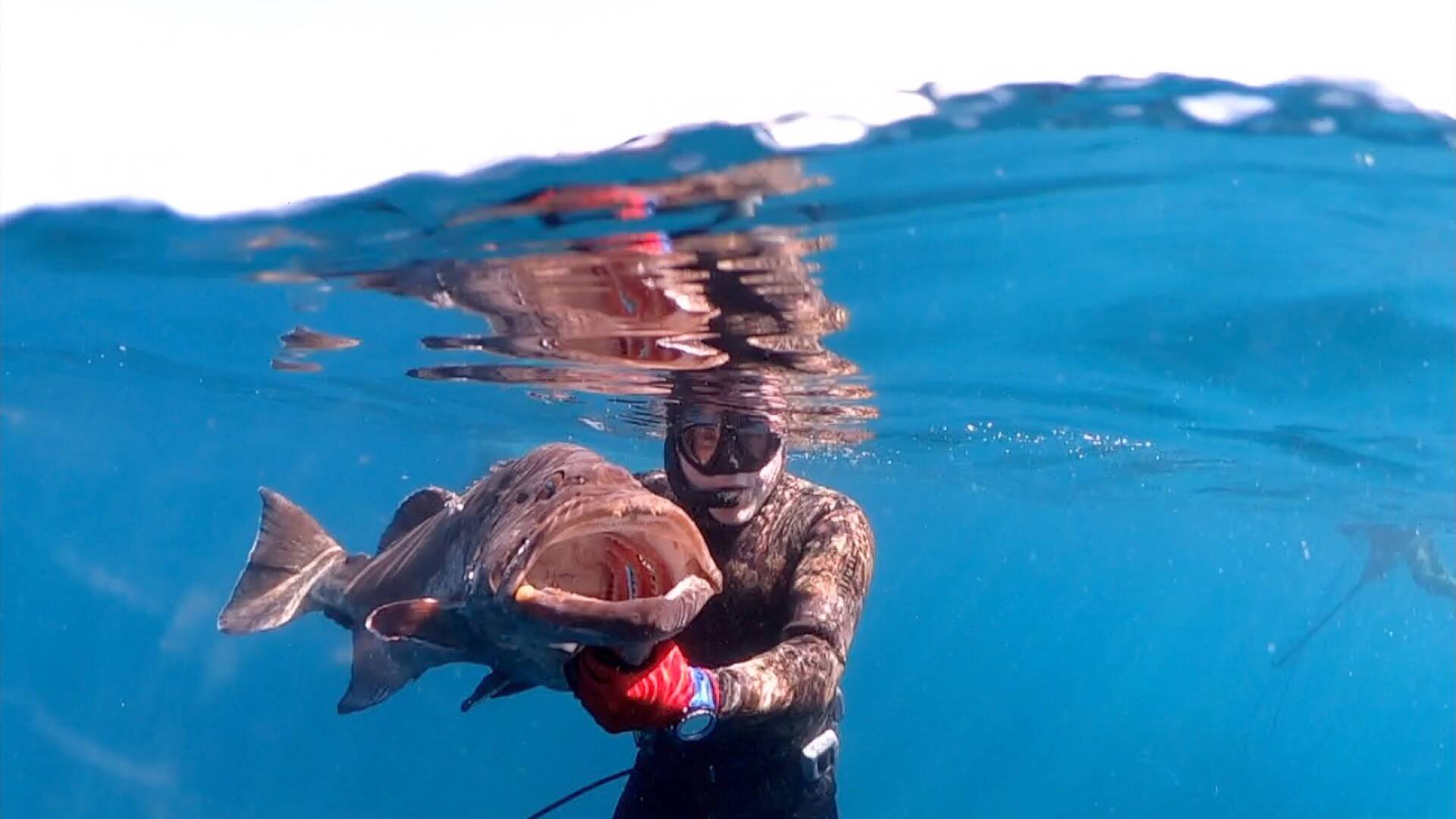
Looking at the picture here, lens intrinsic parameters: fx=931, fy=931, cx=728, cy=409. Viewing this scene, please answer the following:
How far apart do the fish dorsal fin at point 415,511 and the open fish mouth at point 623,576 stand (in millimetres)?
2080

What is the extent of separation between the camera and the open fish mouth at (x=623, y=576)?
2719mm

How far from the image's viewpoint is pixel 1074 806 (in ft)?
249

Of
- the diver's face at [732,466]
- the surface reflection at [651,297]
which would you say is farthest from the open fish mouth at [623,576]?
the surface reflection at [651,297]

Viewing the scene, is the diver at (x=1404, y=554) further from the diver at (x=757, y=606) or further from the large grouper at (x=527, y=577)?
the large grouper at (x=527, y=577)

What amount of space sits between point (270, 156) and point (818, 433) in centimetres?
1332

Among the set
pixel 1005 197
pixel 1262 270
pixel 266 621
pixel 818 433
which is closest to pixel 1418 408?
pixel 1262 270

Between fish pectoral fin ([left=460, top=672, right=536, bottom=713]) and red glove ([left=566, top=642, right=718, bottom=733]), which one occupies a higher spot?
red glove ([left=566, top=642, right=718, bottom=733])

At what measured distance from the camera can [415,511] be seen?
654 centimetres

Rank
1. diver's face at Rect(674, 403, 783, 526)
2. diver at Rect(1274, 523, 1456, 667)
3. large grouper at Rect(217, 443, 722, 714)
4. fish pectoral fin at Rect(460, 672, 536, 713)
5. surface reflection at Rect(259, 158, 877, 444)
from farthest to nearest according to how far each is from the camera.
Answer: diver at Rect(1274, 523, 1456, 667)
surface reflection at Rect(259, 158, 877, 444)
diver's face at Rect(674, 403, 783, 526)
fish pectoral fin at Rect(460, 672, 536, 713)
large grouper at Rect(217, 443, 722, 714)

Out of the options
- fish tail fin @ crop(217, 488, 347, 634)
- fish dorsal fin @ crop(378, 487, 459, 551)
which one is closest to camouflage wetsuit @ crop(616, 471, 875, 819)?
fish dorsal fin @ crop(378, 487, 459, 551)

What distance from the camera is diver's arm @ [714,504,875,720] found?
12.1 feet

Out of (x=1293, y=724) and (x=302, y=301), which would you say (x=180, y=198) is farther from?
(x=1293, y=724)

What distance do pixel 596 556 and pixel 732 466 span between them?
1.89m

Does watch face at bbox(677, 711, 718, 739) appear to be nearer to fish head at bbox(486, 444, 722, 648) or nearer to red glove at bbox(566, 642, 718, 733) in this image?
red glove at bbox(566, 642, 718, 733)
